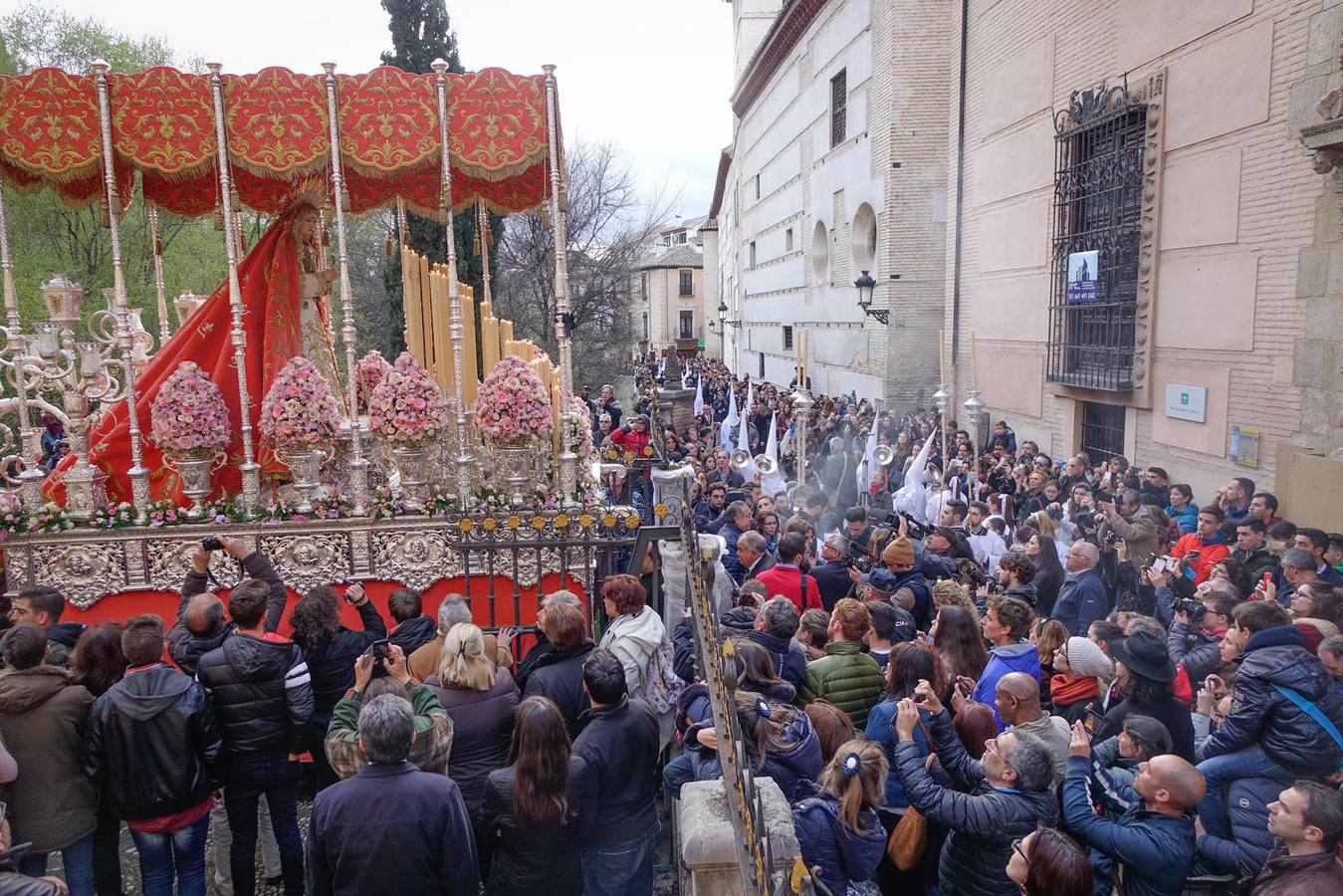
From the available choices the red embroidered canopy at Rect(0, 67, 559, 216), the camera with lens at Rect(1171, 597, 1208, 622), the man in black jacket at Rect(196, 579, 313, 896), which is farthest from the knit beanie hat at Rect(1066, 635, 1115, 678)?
the red embroidered canopy at Rect(0, 67, 559, 216)

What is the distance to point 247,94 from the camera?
24.5 ft

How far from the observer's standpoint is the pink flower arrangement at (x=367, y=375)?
32.5ft

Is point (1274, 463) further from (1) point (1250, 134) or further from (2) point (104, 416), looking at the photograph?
(2) point (104, 416)

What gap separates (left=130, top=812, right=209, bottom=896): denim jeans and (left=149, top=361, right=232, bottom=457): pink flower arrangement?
401 cm

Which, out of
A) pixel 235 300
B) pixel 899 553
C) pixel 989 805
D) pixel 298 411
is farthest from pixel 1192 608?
pixel 235 300

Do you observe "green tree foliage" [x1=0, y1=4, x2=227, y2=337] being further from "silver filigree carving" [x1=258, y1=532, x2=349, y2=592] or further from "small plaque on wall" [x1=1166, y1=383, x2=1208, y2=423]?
"small plaque on wall" [x1=1166, y1=383, x2=1208, y2=423]

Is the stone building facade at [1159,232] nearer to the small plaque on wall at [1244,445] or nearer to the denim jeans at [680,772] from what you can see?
the small plaque on wall at [1244,445]

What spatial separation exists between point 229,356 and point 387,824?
20.9ft

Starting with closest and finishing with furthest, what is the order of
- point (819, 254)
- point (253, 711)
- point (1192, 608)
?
point (253, 711)
point (1192, 608)
point (819, 254)

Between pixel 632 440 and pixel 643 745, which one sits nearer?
pixel 643 745

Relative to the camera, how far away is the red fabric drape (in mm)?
8141

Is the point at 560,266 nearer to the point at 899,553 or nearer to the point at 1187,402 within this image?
the point at 899,553

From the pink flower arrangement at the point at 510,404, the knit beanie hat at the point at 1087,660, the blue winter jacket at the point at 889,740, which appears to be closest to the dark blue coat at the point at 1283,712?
the knit beanie hat at the point at 1087,660

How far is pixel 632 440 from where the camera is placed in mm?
12852
